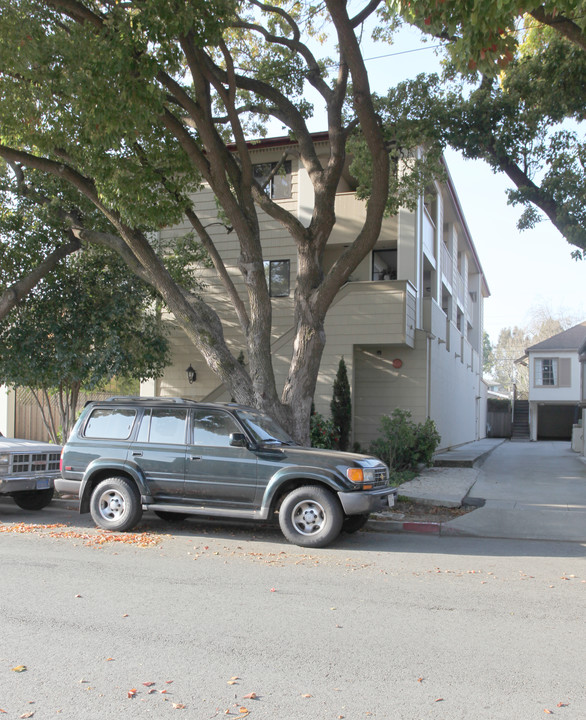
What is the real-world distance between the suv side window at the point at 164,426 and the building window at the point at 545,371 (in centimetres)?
3264

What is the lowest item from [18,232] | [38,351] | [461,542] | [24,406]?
Result: [461,542]

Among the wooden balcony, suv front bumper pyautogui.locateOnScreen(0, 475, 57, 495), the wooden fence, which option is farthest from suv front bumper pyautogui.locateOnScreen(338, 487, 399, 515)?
the wooden fence

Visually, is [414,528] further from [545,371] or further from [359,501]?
[545,371]

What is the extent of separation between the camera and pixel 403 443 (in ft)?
50.2

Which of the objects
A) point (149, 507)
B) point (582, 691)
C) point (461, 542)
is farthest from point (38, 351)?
point (582, 691)

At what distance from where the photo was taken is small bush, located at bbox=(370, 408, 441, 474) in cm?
1512

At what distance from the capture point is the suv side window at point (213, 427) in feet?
28.4

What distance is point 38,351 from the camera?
14.3m

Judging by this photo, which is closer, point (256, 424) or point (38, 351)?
point (256, 424)

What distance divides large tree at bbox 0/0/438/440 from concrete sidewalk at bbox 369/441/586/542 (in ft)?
9.65

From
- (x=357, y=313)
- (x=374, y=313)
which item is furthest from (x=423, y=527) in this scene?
(x=357, y=313)

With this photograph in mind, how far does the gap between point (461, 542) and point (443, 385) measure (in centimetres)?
1357

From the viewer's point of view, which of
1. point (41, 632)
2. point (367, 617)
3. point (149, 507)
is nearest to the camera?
point (41, 632)

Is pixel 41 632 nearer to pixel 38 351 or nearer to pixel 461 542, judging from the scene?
pixel 461 542
